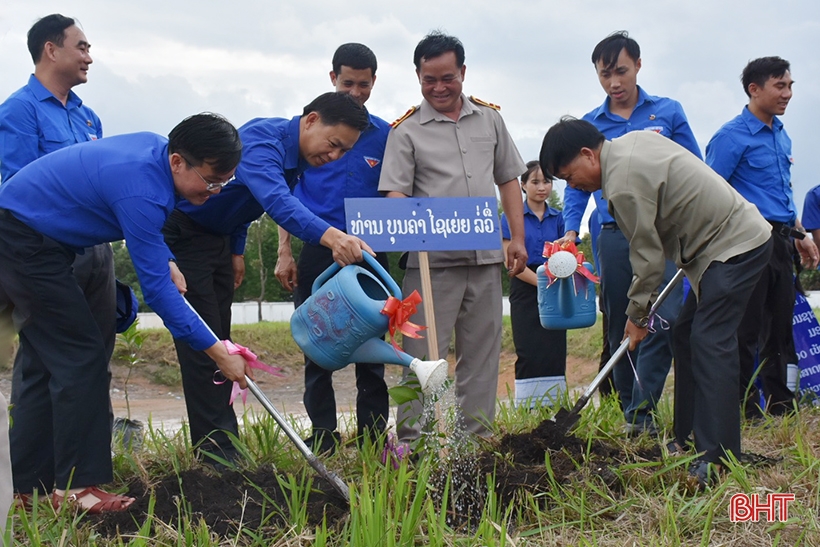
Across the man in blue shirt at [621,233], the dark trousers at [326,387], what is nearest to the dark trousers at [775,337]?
the man in blue shirt at [621,233]

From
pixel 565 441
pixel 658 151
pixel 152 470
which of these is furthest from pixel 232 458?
pixel 658 151

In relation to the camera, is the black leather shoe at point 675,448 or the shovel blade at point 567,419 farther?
the shovel blade at point 567,419

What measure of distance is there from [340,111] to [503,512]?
61.2 inches

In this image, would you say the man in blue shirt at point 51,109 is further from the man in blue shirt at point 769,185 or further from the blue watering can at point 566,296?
the man in blue shirt at point 769,185

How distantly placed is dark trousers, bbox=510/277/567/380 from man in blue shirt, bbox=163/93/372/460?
1876 millimetres

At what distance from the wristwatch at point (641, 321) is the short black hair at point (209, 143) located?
65.2 inches

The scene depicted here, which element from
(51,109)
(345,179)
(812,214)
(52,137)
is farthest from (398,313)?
(812,214)

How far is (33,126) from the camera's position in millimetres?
3574

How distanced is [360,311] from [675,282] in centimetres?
138

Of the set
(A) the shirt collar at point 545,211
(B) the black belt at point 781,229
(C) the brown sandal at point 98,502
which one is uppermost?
(A) the shirt collar at point 545,211

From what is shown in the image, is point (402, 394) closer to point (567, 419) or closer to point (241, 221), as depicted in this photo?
point (567, 419)

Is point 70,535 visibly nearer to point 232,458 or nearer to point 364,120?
point 232,458

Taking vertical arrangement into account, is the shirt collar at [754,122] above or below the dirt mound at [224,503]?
above

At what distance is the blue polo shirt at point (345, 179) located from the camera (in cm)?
370
